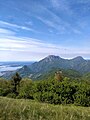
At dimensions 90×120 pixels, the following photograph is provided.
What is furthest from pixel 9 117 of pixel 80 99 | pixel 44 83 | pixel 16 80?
pixel 16 80

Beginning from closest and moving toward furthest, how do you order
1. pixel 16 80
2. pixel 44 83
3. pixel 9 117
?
pixel 9 117
pixel 44 83
pixel 16 80

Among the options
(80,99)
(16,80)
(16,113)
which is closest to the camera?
(16,113)

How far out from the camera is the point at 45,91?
170ft

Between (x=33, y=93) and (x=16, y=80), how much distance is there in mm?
63741

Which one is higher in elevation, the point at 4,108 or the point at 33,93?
the point at 4,108

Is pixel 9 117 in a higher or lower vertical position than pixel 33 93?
higher

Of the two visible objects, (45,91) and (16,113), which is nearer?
(16,113)

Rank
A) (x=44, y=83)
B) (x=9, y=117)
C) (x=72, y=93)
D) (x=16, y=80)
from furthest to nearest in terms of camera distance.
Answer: (x=16, y=80)
(x=44, y=83)
(x=72, y=93)
(x=9, y=117)

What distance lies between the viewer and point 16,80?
117062 millimetres

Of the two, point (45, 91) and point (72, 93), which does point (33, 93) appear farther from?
point (72, 93)

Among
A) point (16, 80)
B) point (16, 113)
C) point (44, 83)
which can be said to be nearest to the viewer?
point (16, 113)

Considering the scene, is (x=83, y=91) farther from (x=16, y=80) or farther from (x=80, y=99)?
(x=16, y=80)

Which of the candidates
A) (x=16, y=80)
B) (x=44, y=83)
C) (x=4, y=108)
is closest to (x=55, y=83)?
(x=44, y=83)

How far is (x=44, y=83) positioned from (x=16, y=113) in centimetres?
4832
